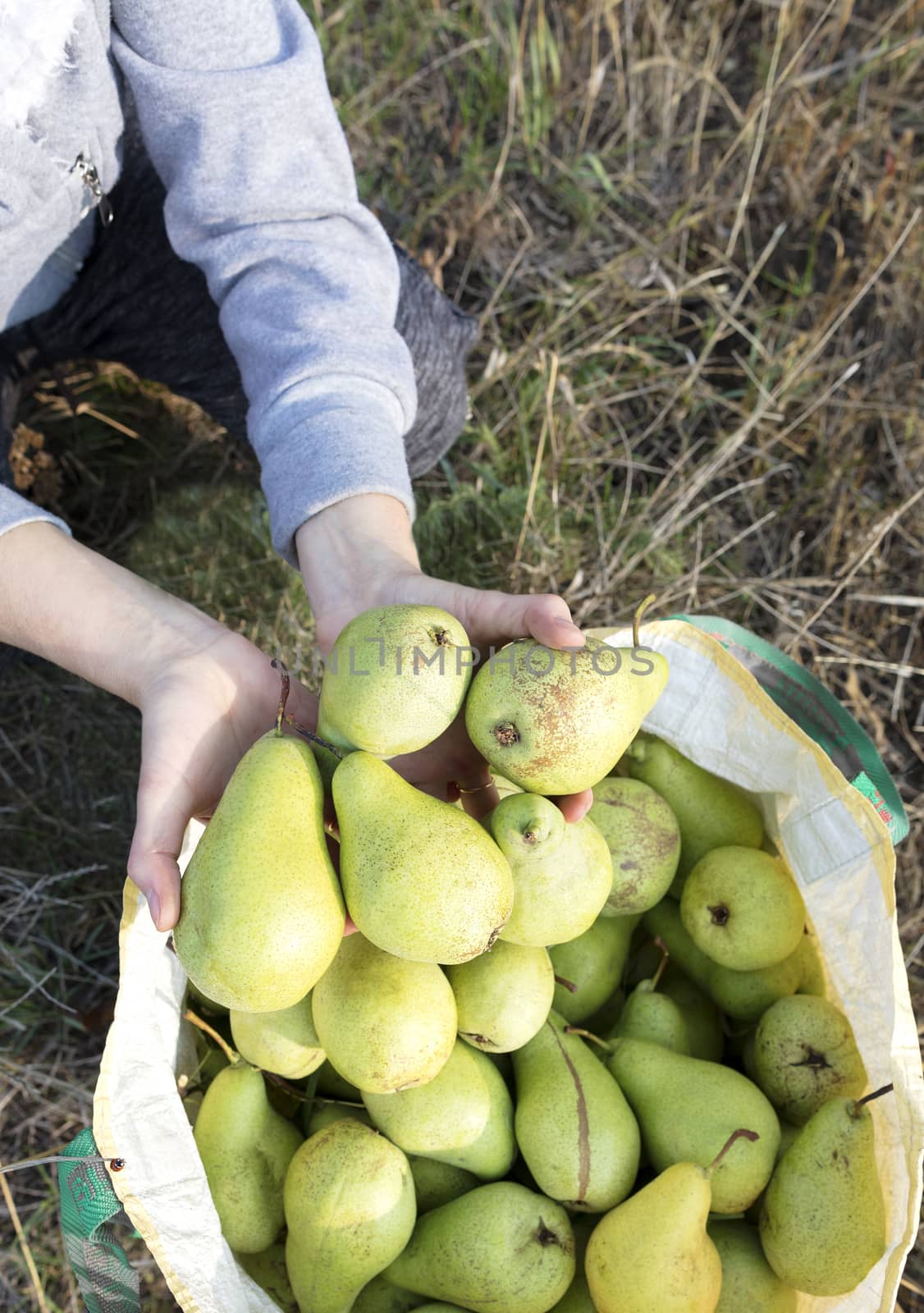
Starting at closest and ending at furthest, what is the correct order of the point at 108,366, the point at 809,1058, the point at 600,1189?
the point at 600,1189 → the point at 809,1058 → the point at 108,366

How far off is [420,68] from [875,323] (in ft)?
5.60

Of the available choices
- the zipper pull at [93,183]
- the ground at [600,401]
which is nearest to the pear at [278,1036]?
the ground at [600,401]

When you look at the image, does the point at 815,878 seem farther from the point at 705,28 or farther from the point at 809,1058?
the point at 705,28

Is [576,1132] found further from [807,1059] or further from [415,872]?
[415,872]

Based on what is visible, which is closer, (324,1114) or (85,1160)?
(85,1160)

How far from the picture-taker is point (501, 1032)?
164cm

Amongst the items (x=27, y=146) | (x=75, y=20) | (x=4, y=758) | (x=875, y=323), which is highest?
(x=75, y=20)

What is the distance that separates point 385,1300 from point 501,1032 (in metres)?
0.56

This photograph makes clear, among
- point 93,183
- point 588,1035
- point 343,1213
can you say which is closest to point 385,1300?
point 343,1213

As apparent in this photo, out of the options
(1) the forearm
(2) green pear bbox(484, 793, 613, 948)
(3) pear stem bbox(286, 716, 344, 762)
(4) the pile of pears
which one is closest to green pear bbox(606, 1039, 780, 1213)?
(4) the pile of pears

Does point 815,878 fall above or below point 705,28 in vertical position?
below

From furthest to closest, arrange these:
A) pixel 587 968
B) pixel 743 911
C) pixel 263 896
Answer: pixel 587 968 → pixel 743 911 → pixel 263 896

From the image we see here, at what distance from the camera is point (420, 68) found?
3.33 metres

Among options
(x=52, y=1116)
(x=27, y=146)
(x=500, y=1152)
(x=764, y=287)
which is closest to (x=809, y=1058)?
(x=500, y=1152)
